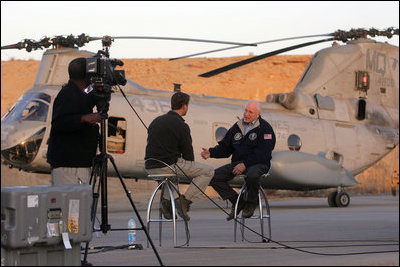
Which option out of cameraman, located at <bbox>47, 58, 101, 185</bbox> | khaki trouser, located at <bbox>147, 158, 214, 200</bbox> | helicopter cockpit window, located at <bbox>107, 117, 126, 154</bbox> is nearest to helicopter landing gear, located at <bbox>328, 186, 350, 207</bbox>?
helicopter cockpit window, located at <bbox>107, 117, 126, 154</bbox>

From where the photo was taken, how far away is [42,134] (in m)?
17.2

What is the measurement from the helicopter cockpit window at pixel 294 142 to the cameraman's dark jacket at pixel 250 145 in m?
10.6

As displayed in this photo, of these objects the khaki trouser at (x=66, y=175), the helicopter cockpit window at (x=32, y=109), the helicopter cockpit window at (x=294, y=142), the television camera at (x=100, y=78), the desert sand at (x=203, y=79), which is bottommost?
the helicopter cockpit window at (x=294, y=142)

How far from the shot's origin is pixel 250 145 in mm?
10164

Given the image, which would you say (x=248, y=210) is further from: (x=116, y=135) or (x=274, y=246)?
(x=116, y=135)

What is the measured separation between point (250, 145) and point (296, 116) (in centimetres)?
1132

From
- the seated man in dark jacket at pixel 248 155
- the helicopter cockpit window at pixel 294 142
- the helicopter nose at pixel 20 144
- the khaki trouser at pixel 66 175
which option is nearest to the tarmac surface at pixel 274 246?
the seated man in dark jacket at pixel 248 155

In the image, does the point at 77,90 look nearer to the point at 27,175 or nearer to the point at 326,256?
the point at 326,256

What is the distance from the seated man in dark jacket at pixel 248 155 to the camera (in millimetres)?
9867

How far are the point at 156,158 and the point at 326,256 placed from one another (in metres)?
2.55

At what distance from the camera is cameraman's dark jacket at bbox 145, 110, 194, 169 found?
30.5ft

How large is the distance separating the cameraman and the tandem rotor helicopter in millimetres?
9169

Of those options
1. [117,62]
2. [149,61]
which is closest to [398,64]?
[117,62]

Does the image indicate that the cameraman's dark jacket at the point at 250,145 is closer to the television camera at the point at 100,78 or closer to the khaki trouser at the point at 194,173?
the khaki trouser at the point at 194,173
